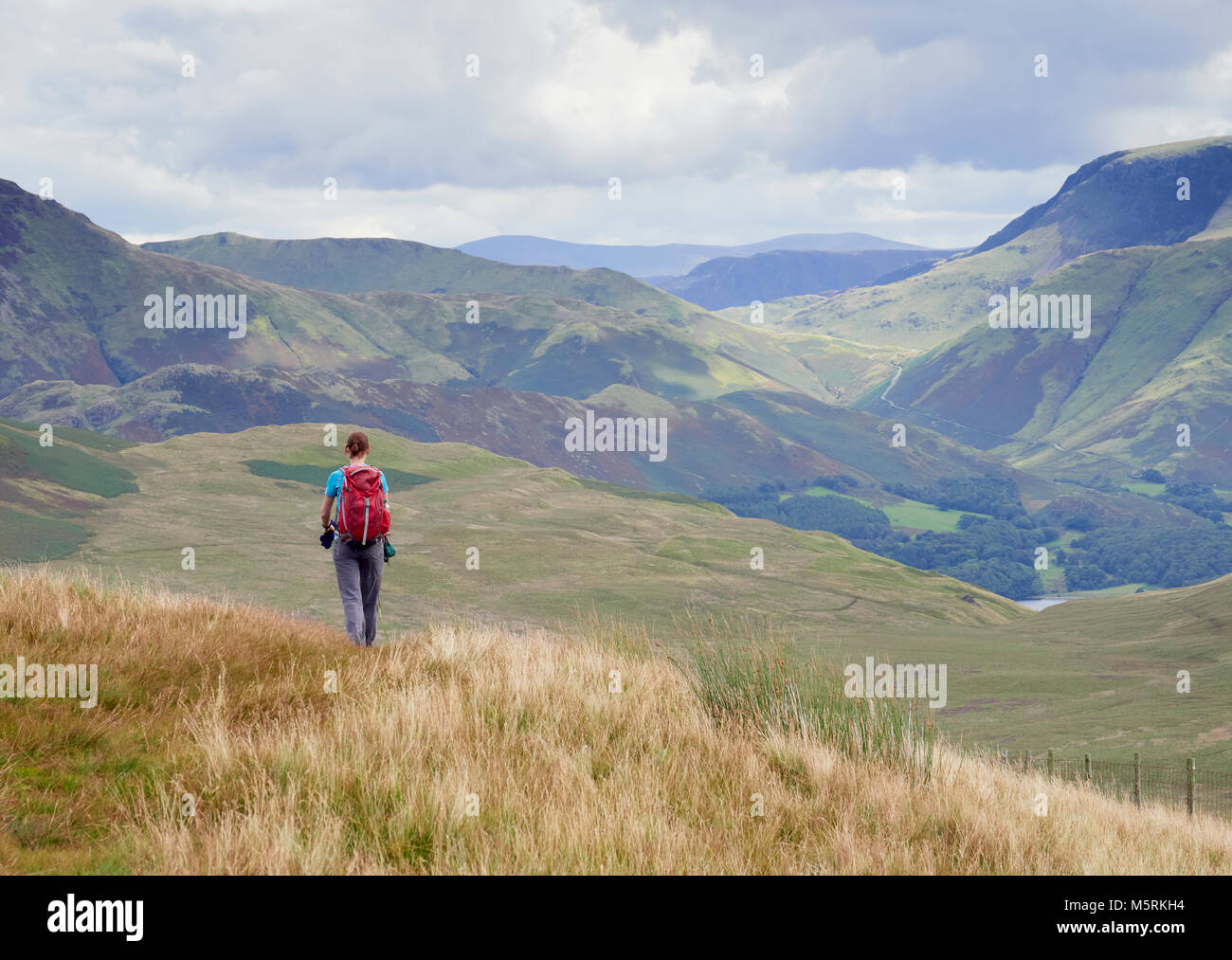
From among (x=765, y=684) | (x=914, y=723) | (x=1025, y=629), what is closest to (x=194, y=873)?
(x=765, y=684)

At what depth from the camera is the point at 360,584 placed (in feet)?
38.6

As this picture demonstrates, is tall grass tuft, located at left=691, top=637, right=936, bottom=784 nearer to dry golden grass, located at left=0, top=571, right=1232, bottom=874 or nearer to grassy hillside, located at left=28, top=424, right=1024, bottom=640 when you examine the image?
dry golden grass, located at left=0, top=571, right=1232, bottom=874

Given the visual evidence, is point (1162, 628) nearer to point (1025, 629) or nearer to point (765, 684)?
point (1025, 629)

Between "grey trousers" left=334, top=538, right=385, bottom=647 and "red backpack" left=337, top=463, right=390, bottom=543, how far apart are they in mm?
211

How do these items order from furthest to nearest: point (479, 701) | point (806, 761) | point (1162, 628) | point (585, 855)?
1. point (1162, 628)
2. point (479, 701)
3. point (806, 761)
4. point (585, 855)

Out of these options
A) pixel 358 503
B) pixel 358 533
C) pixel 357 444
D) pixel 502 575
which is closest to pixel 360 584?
pixel 358 533

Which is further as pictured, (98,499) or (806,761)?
(98,499)

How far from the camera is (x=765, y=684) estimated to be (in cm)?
1006

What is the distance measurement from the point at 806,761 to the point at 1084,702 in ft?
409

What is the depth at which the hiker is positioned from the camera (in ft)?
36.7

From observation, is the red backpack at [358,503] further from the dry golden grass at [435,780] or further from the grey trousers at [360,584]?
the dry golden grass at [435,780]

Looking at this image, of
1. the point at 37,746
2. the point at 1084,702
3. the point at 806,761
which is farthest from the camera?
the point at 1084,702

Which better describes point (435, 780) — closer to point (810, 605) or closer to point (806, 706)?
point (806, 706)
